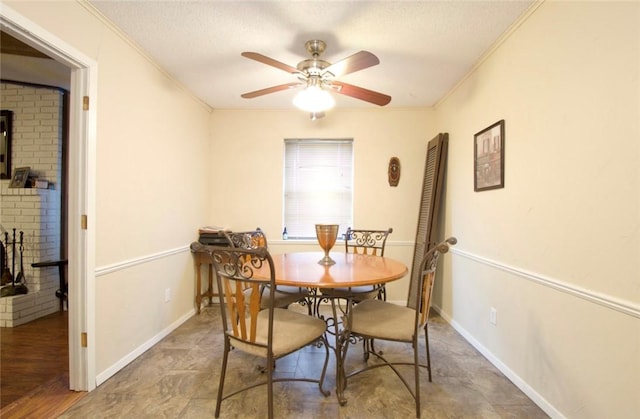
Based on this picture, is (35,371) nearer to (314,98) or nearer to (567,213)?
(314,98)

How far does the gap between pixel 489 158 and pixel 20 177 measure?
15.2ft

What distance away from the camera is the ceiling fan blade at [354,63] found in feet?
5.35

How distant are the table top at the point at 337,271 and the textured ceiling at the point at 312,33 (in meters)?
1.63

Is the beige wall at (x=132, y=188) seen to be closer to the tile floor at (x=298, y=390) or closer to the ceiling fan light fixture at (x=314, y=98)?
the tile floor at (x=298, y=390)

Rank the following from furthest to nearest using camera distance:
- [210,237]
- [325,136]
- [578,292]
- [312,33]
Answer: [325,136], [210,237], [312,33], [578,292]

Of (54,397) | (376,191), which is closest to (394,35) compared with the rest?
(376,191)

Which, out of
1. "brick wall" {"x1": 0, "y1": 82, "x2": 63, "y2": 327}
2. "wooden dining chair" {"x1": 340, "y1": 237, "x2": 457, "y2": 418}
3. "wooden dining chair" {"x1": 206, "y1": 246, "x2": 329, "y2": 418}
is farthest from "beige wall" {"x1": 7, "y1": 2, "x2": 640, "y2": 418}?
"brick wall" {"x1": 0, "y1": 82, "x2": 63, "y2": 327}

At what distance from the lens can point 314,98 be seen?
198cm

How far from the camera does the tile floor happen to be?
5.19 ft

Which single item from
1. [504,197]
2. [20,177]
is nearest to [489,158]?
[504,197]

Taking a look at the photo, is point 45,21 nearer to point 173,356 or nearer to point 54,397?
point 54,397

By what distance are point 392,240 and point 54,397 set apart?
123 inches

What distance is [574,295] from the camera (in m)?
1.42

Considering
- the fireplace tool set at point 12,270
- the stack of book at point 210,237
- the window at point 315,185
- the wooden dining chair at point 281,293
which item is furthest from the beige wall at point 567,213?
the fireplace tool set at point 12,270
